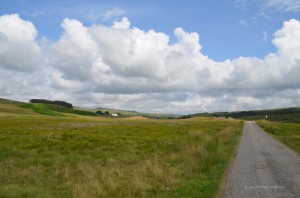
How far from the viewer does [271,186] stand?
13.9 metres

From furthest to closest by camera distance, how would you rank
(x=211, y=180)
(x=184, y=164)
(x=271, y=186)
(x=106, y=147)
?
1. (x=106, y=147)
2. (x=184, y=164)
3. (x=211, y=180)
4. (x=271, y=186)

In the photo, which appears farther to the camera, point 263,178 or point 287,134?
point 287,134

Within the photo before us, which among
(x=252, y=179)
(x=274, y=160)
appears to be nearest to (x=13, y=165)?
(x=252, y=179)

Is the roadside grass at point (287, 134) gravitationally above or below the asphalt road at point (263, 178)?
above

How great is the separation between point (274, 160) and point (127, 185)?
1240 centimetres

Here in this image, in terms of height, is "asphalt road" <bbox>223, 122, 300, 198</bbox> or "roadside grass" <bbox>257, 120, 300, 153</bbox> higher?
"roadside grass" <bbox>257, 120, 300, 153</bbox>

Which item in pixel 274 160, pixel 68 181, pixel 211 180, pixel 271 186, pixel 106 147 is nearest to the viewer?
pixel 271 186

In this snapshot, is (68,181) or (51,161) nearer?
(68,181)

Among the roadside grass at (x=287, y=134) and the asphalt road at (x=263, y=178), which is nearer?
the asphalt road at (x=263, y=178)

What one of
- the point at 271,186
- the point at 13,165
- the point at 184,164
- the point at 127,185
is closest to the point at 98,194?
the point at 127,185

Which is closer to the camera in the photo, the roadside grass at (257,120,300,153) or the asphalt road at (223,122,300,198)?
the asphalt road at (223,122,300,198)

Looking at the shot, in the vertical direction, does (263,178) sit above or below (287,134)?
below

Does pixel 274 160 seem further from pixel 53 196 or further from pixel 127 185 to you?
pixel 53 196

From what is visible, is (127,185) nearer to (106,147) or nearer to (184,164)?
(184,164)
